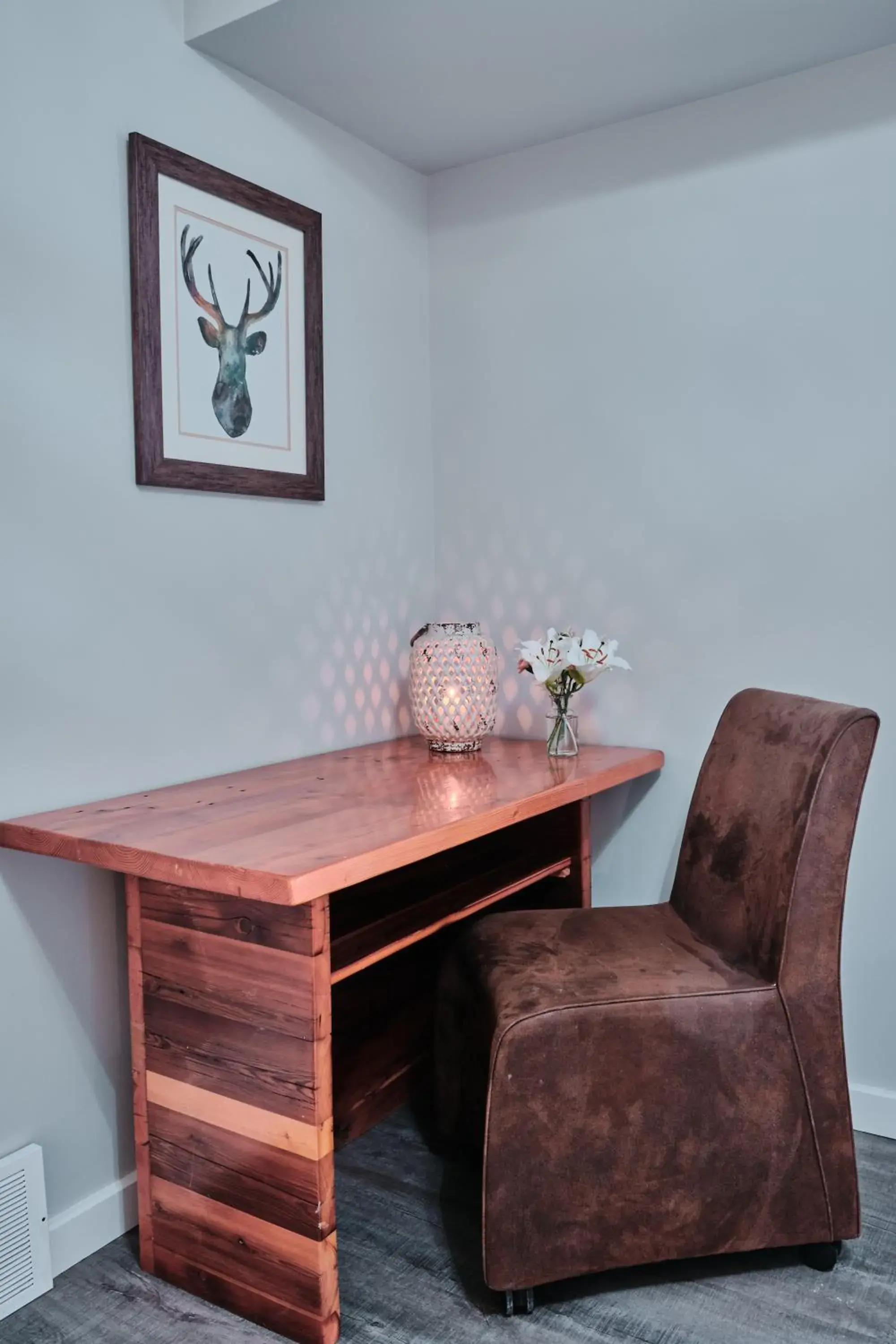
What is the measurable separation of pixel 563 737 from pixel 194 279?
1.17 metres

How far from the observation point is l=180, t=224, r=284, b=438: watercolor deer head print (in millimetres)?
1942

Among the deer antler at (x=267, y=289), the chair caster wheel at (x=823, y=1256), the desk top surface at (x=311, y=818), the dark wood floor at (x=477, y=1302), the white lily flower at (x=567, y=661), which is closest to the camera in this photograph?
the desk top surface at (x=311, y=818)

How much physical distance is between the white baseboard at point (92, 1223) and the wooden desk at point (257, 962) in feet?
0.44

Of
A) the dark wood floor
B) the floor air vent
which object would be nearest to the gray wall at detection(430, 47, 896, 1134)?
the dark wood floor

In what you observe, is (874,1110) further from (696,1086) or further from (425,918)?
(425,918)

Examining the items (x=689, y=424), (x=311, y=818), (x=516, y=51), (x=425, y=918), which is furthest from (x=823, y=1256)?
(x=516, y=51)

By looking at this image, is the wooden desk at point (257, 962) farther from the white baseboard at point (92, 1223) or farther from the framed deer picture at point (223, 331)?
the framed deer picture at point (223, 331)

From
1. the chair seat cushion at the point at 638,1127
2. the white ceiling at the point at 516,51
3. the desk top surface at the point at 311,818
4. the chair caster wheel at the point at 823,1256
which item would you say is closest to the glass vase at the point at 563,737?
the desk top surface at the point at 311,818

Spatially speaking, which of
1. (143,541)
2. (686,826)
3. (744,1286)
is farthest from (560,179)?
(744,1286)

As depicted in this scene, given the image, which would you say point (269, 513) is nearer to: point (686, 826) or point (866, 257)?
point (686, 826)

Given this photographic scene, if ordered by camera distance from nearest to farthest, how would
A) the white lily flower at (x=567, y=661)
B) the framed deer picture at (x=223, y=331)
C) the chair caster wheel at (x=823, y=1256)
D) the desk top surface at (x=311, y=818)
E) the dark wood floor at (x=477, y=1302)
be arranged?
1. the desk top surface at (x=311, y=818)
2. the dark wood floor at (x=477, y=1302)
3. the chair caster wheel at (x=823, y=1256)
4. the framed deer picture at (x=223, y=331)
5. the white lily flower at (x=567, y=661)

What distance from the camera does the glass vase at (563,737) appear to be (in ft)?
7.33

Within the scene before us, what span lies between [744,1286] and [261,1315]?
74cm

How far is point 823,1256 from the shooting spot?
5.45 feet
